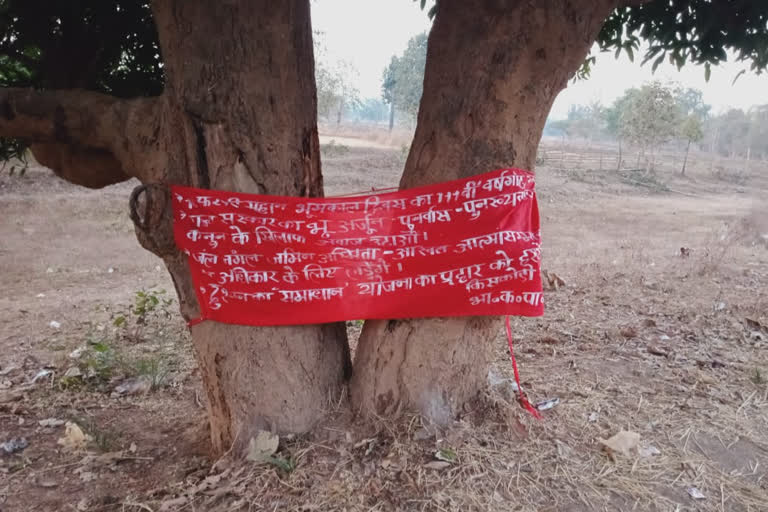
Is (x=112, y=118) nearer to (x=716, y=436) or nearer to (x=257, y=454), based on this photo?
(x=257, y=454)

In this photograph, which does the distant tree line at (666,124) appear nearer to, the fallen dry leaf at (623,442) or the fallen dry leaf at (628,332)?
the fallen dry leaf at (628,332)

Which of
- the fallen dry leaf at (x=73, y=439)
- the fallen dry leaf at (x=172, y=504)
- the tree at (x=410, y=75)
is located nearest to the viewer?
the fallen dry leaf at (x=172, y=504)

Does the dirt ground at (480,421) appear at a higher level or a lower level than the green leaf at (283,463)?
lower

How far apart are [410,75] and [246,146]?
30.3 meters

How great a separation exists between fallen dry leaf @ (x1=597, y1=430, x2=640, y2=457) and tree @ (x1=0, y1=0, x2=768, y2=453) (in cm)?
60

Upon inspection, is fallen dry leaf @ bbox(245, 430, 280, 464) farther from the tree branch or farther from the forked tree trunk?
the tree branch

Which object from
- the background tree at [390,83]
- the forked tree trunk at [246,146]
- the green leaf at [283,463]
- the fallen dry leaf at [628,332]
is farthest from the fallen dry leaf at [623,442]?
the background tree at [390,83]

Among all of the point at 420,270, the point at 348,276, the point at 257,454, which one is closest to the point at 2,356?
the point at 257,454

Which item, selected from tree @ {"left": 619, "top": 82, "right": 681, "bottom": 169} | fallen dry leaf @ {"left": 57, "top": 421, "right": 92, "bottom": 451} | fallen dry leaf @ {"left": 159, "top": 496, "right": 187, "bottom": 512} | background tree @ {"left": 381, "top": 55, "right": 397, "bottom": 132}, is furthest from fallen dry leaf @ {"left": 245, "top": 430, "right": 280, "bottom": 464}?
background tree @ {"left": 381, "top": 55, "right": 397, "bottom": 132}

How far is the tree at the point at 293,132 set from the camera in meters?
2.14

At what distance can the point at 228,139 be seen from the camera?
86.8 inches

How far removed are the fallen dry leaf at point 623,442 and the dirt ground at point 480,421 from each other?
3 centimetres

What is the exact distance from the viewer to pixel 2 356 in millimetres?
4051

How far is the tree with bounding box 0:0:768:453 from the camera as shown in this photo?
2.14 metres
